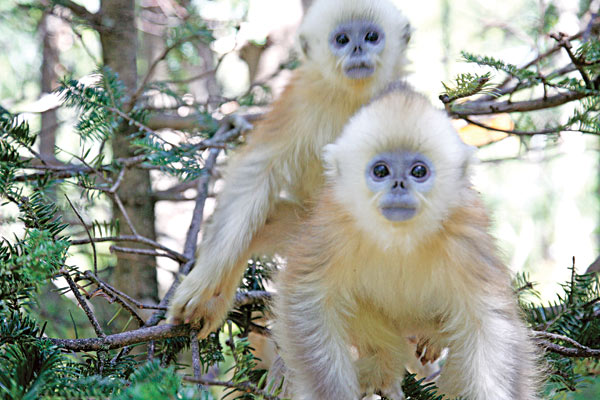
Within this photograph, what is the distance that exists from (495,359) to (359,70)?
204 cm

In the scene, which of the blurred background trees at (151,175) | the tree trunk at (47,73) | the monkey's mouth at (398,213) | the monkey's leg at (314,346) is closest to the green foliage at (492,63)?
the blurred background trees at (151,175)

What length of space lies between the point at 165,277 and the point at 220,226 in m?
5.99

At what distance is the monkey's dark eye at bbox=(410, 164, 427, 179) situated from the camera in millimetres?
2777

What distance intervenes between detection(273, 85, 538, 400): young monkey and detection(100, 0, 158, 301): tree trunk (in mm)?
1705

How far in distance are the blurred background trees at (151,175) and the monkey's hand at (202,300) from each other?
98 millimetres

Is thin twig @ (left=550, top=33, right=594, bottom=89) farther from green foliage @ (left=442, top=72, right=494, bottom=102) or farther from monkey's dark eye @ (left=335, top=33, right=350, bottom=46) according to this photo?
monkey's dark eye @ (left=335, top=33, right=350, bottom=46)

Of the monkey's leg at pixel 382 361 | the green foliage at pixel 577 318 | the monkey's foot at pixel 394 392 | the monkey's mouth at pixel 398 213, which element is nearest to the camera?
the monkey's mouth at pixel 398 213

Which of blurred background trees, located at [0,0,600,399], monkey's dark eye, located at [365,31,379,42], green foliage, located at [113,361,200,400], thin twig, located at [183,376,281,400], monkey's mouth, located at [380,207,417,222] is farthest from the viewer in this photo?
monkey's dark eye, located at [365,31,379,42]

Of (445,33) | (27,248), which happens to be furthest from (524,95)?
(27,248)


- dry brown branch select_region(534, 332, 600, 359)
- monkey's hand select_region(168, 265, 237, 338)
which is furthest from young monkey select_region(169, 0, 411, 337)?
dry brown branch select_region(534, 332, 600, 359)

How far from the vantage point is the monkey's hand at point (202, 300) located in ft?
11.2

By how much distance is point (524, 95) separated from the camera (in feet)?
24.6

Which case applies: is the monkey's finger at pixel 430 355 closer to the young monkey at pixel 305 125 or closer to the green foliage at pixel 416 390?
the green foliage at pixel 416 390

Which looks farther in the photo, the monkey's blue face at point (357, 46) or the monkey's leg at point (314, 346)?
Result: the monkey's blue face at point (357, 46)
